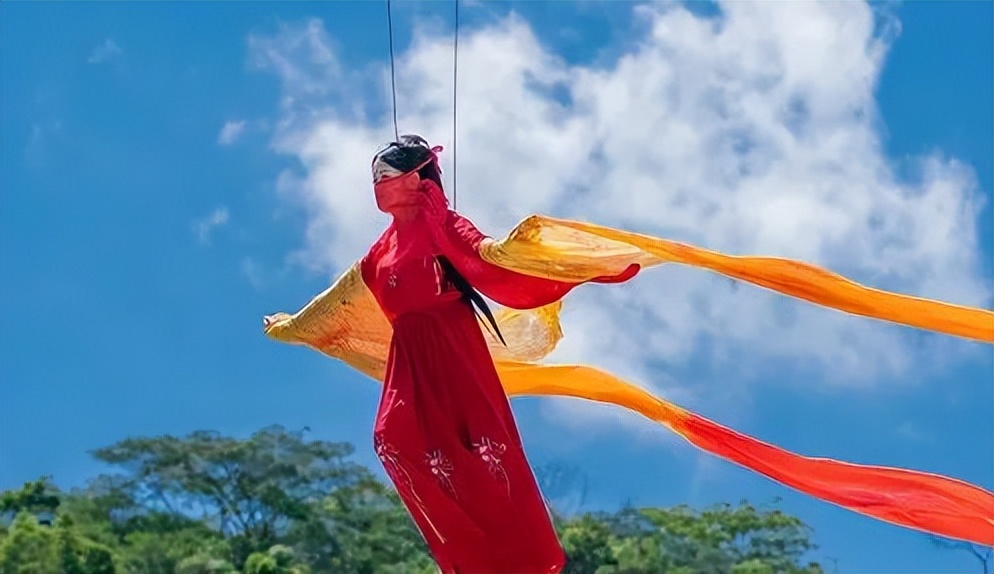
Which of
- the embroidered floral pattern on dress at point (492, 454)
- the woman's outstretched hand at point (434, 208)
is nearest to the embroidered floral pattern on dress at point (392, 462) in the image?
the embroidered floral pattern on dress at point (492, 454)

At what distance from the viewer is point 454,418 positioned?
557 cm

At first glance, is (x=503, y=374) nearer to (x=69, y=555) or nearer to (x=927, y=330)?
(x=927, y=330)

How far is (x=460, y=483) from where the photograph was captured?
214 inches

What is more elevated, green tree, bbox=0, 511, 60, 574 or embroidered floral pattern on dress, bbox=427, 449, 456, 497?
green tree, bbox=0, 511, 60, 574

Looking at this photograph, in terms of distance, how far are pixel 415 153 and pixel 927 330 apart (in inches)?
75.0

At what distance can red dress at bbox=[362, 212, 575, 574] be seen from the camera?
5395 millimetres

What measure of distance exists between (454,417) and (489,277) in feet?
1.67

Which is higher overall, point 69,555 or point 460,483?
point 69,555

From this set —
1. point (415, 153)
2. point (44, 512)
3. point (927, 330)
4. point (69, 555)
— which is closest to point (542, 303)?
point (415, 153)

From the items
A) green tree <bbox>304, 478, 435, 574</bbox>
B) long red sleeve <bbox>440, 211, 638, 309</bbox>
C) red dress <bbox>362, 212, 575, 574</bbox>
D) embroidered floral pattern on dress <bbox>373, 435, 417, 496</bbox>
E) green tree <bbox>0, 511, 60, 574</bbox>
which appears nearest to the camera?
red dress <bbox>362, 212, 575, 574</bbox>

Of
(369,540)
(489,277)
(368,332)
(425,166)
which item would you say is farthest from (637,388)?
(369,540)

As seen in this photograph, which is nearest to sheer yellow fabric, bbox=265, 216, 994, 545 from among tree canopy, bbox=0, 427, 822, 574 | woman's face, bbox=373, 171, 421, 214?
woman's face, bbox=373, 171, 421, 214

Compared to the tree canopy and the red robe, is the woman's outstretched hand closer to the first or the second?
the red robe

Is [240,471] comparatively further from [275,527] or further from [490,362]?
[490,362]
